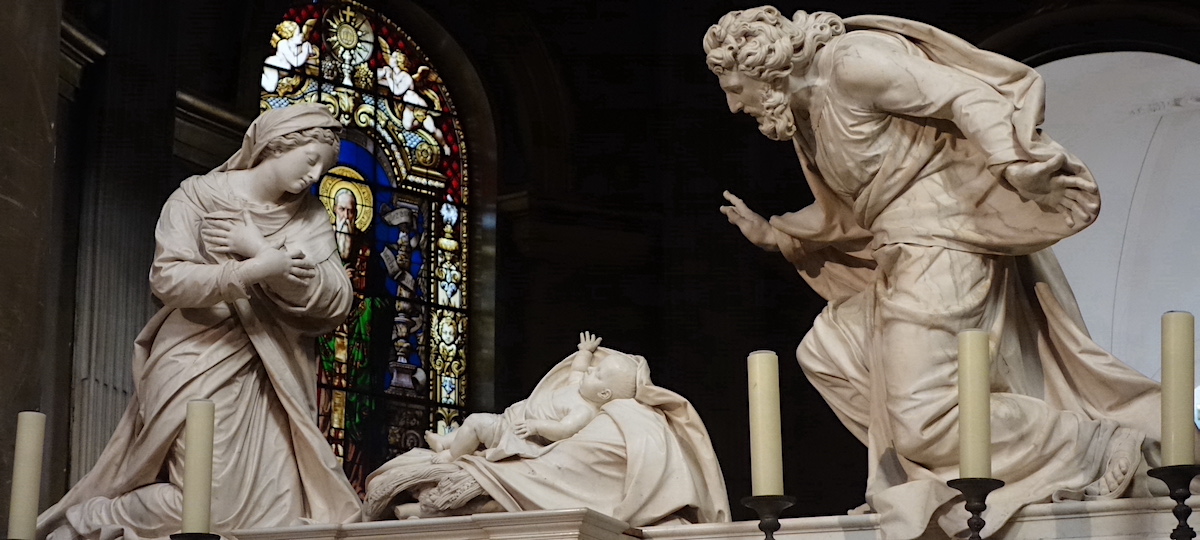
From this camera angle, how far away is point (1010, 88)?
5125mm

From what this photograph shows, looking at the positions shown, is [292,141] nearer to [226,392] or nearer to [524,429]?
[226,392]

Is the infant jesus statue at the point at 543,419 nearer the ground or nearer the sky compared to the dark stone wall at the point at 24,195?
nearer the ground

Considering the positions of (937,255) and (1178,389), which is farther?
(937,255)

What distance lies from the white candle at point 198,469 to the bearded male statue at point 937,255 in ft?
5.22

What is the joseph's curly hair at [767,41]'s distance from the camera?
17.5ft

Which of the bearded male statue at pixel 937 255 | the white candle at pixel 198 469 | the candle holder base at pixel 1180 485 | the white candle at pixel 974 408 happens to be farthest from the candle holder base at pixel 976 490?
the white candle at pixel 198 469

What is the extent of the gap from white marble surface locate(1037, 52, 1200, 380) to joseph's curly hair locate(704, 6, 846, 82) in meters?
6.30

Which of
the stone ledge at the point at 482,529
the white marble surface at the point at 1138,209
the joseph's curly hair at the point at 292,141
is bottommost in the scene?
the stone ledge at the point at 482,529

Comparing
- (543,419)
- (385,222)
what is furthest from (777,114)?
(385,222)

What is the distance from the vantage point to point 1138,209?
11484mm

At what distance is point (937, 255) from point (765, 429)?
3.93ft

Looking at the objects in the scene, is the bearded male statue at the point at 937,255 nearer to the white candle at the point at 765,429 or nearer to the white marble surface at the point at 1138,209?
the white candle at the point at 765,429

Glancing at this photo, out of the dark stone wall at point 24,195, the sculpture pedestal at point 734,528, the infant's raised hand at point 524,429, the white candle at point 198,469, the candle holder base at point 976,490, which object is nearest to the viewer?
the candle holder base at point 976,490

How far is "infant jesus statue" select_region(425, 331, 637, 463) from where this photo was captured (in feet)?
17.7
